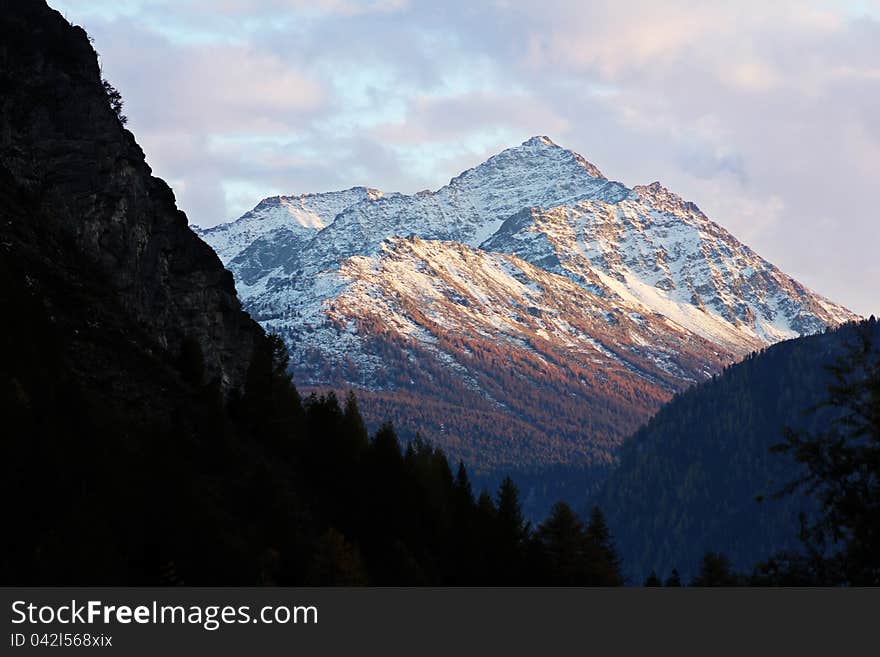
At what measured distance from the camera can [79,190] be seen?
302ft

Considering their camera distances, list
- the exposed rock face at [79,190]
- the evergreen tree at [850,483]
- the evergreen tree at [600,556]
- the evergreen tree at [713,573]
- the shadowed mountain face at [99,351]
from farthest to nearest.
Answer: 1. the evergreen tree at [713,573]
2. the evergreen tree at [600,556]
3. the exposed rock face at [79,190]
4. the shadowed mountain face at [99,351]
5. the evergreen tree at [850,483]

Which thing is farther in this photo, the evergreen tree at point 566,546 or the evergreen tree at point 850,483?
the evergreen tree at point 566,546

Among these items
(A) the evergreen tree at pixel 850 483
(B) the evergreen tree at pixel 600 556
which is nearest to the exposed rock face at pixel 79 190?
(B) the evergreen tree at pixel 600 556

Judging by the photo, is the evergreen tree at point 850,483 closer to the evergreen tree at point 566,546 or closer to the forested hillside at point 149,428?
the forested hillside at point 149,428

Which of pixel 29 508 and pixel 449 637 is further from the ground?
pixel 29 508

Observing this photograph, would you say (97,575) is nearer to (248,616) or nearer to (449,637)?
(248,616)

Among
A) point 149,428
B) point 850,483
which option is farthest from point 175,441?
point 850,483

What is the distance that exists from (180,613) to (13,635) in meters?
4.94

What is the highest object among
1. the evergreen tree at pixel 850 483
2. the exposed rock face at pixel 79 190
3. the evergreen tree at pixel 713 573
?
the exposed rock face at pixel 79 190

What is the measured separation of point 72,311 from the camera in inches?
2936

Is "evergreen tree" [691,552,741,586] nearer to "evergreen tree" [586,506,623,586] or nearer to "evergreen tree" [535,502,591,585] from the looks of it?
"evergreen tree" [586,506,623,586]

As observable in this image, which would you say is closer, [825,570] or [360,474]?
[825,570]

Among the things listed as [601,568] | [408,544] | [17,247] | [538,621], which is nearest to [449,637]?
[538,621]

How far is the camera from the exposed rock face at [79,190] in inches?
3253
